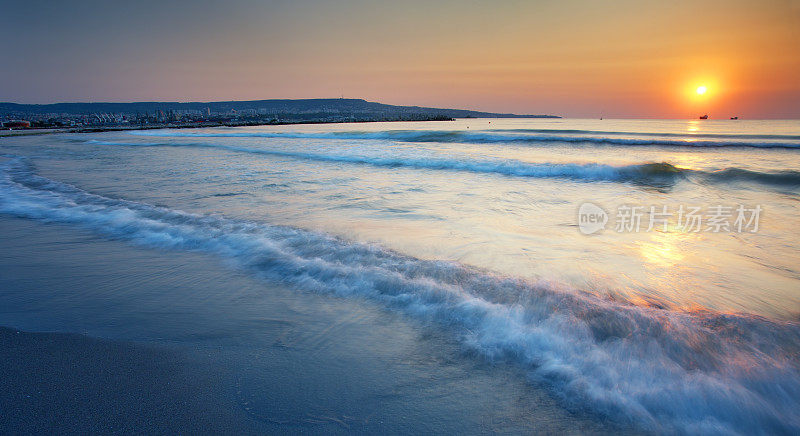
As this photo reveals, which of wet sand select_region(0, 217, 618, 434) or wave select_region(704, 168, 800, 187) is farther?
wave select_region(704, 168, 800, 187)

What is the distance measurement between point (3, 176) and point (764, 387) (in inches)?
608

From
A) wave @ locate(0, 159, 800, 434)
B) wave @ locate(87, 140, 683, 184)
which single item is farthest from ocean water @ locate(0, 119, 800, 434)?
wave @ locate(87, 140, 683, 184)

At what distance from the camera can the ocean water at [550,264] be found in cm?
200

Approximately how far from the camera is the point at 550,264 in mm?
3811

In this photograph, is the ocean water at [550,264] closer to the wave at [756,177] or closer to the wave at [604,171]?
the wave at [756,177]

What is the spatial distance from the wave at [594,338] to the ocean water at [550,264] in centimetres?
1

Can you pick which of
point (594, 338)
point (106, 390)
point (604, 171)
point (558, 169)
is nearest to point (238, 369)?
point (106, 390)

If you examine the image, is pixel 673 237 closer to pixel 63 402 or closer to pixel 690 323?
pixel 690 323

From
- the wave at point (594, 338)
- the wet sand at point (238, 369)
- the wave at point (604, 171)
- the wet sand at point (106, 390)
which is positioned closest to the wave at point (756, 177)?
the wave at point (604, 171)

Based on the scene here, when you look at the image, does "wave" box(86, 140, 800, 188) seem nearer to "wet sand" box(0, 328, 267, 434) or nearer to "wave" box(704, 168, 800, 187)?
"wave" box(704, 168, 800, 187)

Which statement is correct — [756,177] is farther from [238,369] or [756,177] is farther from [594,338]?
[238,369]

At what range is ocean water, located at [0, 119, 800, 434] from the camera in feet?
6.55

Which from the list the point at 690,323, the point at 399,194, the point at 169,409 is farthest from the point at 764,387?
the point at 399,194

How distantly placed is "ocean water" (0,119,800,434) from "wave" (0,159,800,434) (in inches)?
0.4
